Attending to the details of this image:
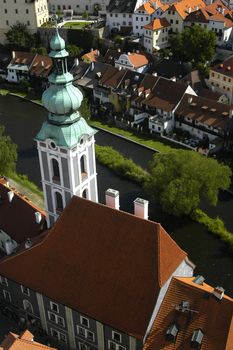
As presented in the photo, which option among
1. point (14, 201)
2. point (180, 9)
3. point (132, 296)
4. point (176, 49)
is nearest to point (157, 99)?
point (176, 49)

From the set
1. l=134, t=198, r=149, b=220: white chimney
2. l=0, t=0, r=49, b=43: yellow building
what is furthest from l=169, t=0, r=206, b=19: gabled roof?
l=134, t=198, r=149, b=220: white chimney

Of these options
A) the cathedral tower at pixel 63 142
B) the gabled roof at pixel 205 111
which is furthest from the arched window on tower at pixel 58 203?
the gabled roof at pixel 205 111

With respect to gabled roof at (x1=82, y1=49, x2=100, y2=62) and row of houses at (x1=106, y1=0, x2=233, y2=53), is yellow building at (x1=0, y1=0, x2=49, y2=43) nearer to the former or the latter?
row of houses at (x1=106, y1=0, x2=233, y2=53)

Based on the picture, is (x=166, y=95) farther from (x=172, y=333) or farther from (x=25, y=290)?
(x=172, y=333)

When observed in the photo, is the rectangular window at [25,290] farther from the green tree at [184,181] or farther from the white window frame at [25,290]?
the green tree at [184,181]

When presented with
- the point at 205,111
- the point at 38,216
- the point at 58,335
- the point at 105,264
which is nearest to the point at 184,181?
the point at 38,216

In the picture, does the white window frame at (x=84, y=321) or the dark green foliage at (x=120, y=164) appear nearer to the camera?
the white window frame at (x=84, y=321)
